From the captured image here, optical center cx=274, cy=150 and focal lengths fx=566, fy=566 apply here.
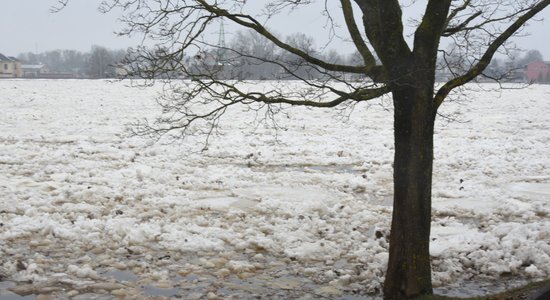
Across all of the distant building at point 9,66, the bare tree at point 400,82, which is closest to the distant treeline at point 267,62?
the bare tree at point 400,82

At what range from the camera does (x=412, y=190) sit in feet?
18.7

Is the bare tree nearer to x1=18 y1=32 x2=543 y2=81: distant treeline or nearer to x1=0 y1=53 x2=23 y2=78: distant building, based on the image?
x1=18 y1=32 x2=543 y2=81: distant treeline

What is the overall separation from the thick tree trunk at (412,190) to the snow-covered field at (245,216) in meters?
0.53

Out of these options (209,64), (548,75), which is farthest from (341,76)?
Result: (548,75)

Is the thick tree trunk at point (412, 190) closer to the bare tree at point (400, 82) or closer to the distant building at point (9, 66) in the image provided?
the bare tree at point (400, 82)

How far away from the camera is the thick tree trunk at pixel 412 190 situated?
5621 mm

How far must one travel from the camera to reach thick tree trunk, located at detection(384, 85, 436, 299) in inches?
221

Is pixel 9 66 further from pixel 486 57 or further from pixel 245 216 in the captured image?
pixel 486 57

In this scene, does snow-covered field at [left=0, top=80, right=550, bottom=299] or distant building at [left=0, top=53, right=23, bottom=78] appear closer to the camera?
snow-covered field at [left=0, top=80, right=550, bottom=299]

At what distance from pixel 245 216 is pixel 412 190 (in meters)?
4.15

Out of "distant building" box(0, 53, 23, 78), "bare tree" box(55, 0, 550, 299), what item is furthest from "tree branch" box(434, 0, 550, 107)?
"distant building" box(0, 53, 23, 78)

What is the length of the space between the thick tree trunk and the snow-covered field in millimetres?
526

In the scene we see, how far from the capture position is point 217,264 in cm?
727

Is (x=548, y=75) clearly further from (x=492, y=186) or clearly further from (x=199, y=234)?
(x=199, y=234)
